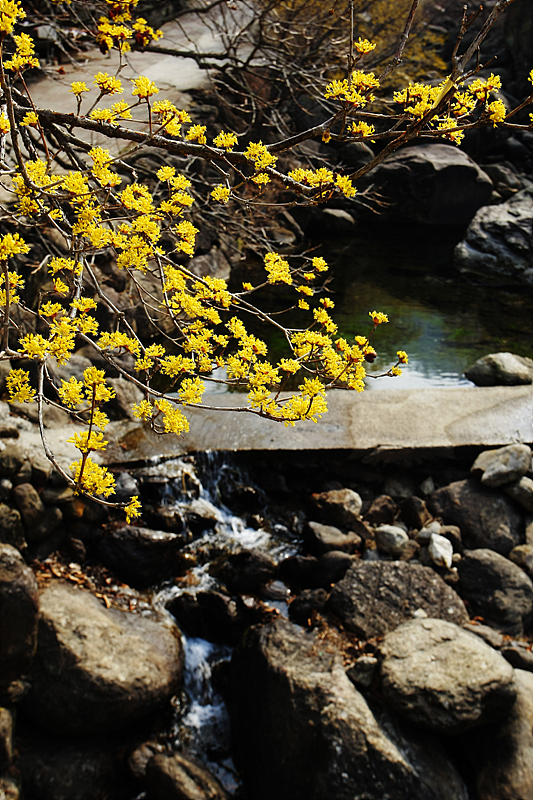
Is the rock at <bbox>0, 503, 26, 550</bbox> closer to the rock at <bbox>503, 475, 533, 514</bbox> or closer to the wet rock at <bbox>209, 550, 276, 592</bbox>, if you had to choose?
the wet rock at <bbox>209, 550, 276, 592</bbox>

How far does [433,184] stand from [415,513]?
13044 mm

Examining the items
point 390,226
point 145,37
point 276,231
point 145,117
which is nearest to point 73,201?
point 145,37

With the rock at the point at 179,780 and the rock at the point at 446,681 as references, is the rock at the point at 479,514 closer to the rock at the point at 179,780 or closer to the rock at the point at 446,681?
the rock at the point at 446,681

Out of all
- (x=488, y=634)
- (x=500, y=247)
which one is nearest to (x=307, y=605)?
(x=488, y=634)

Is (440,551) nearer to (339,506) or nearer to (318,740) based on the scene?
(339,506)

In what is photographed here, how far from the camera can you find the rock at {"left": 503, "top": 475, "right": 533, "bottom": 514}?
4.21m

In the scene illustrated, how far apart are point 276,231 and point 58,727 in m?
10.5

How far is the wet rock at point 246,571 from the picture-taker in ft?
12.7

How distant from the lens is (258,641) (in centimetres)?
322

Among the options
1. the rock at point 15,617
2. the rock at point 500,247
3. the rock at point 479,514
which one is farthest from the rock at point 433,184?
the rock at point 15,617

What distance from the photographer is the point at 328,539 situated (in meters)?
4.07

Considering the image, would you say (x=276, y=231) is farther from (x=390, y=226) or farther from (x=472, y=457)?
(x=472, y=457)

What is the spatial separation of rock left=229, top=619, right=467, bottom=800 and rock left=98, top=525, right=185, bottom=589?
105cm

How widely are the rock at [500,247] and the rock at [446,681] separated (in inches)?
408
